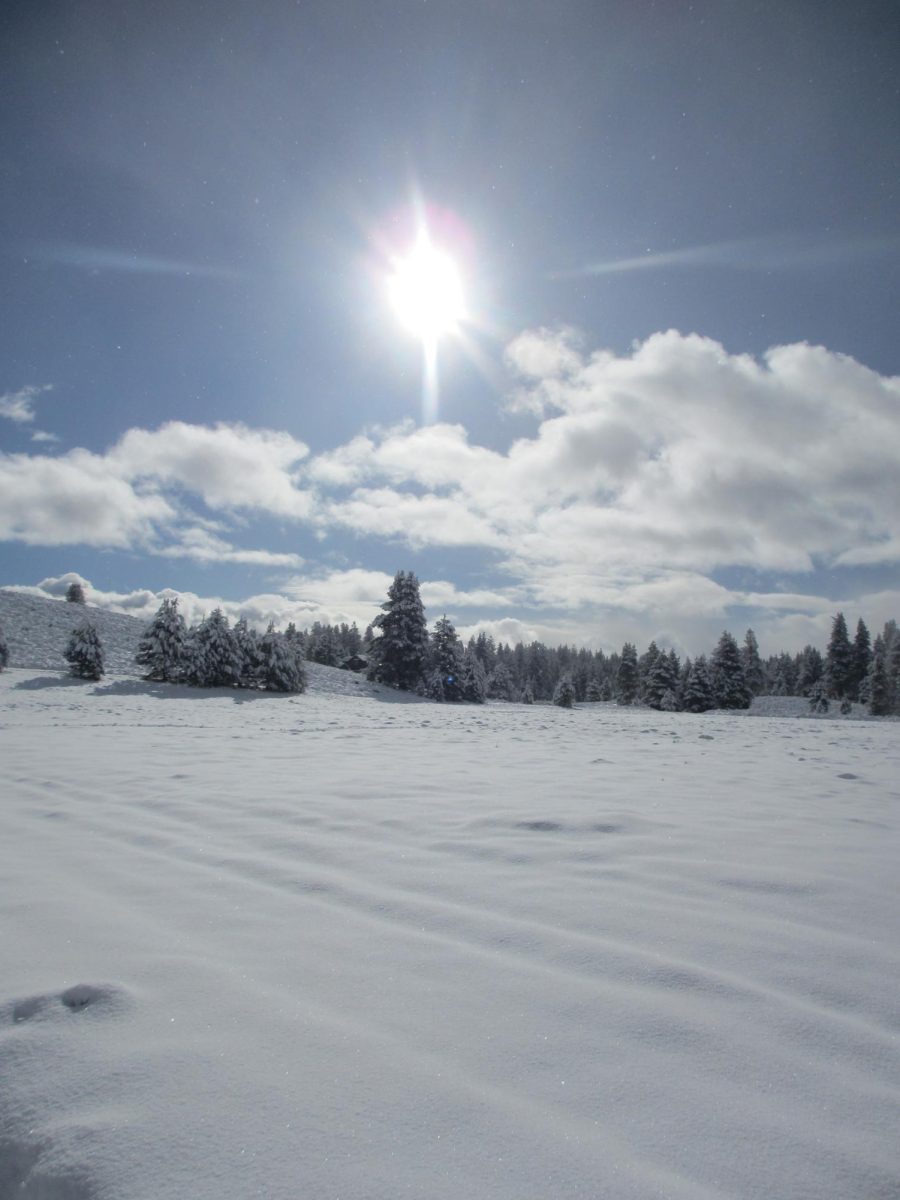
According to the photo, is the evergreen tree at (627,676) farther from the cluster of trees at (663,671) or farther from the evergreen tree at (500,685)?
the evergreen tree at (500,685)

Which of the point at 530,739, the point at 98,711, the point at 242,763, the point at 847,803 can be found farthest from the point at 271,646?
the point at 847,803

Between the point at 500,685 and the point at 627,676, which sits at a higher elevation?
the point at 627,676

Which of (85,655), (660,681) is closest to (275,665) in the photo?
(85,655)

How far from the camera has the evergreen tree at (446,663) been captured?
33344 millimetres

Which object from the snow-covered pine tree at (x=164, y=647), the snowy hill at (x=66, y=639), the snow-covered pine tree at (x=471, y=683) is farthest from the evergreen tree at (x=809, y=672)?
the snow-covered pine tree at (x=164, y=647)

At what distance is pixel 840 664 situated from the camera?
184 ft

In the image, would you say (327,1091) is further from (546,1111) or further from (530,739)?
(530,739)

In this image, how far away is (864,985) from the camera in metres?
1.99

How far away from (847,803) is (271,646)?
23.8m

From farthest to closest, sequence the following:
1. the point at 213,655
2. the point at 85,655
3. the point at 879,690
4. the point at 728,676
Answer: the point at 879,690 → the point at 728,676 → the point at 213,655 → the point at 85,655

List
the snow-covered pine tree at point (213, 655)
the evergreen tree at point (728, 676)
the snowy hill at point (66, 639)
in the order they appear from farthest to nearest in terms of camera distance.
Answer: the evergreen tree at point (728, 676)
the snowy hill at point (66, 639)
the snow-covered pine tree at point (213, 655)

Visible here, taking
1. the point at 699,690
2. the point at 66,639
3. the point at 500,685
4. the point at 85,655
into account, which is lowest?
the point at 500,685

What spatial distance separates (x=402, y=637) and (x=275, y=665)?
9700mm

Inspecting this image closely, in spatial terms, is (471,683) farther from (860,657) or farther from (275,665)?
(860,657)
